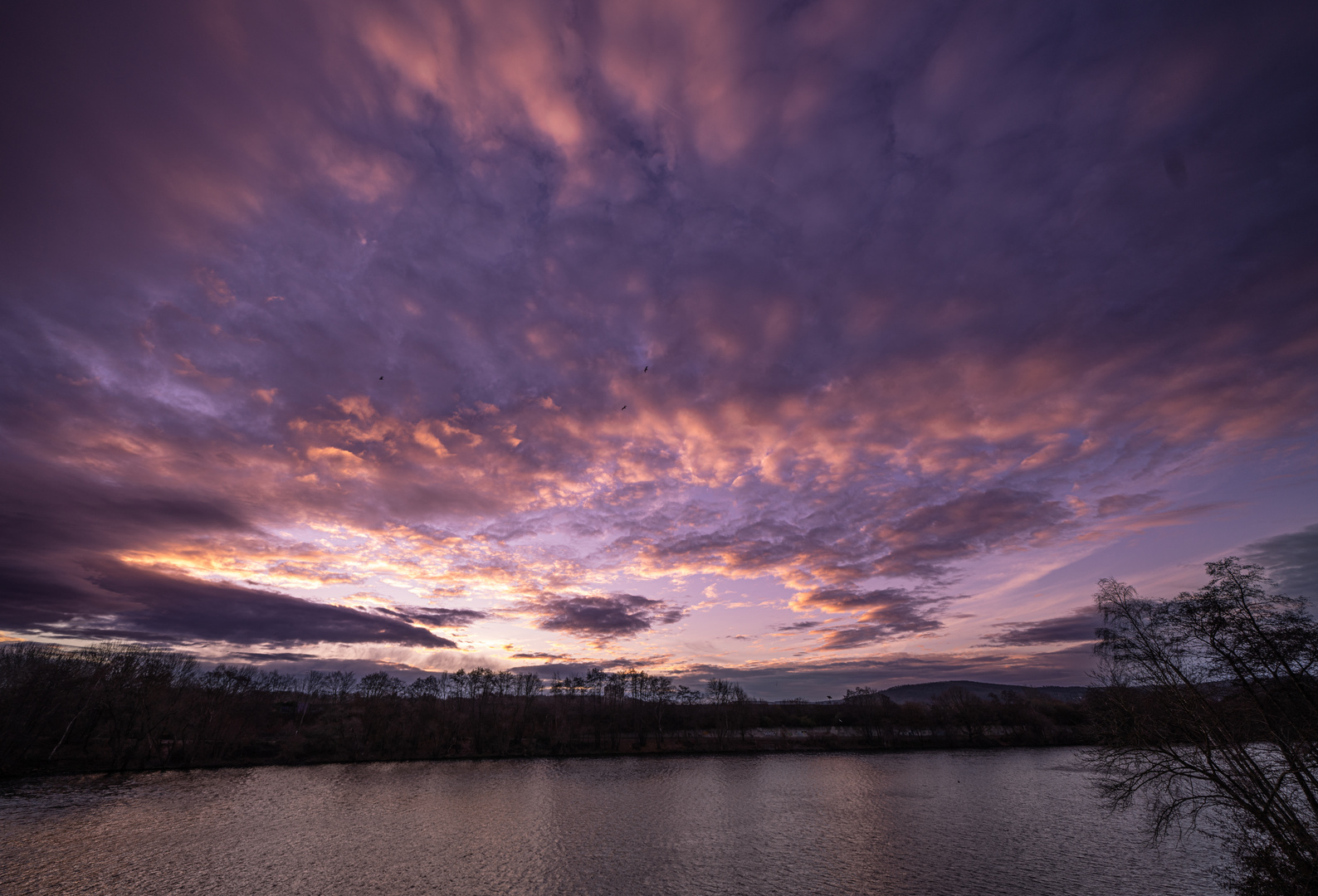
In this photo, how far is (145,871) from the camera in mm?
36812

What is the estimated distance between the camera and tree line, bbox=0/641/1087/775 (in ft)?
289

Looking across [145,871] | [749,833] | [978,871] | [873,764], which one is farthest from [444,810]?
[873,764]

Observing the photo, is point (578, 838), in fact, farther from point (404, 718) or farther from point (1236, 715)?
point (404, 718)

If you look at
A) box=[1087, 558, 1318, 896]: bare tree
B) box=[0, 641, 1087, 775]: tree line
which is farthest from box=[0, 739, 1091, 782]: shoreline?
box=[1087, 558, 1318, 896]: bare tree

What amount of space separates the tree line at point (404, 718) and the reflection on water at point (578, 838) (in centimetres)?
1628

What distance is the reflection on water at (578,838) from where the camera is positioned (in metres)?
A: 34.9

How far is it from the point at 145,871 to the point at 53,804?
131 feet

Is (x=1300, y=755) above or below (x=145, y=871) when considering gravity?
above

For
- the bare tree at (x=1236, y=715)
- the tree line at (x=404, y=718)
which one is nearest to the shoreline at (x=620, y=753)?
the tree line at (x=404, y=718)

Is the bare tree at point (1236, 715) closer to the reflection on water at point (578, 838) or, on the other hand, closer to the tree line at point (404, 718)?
the reflection on water at point (578, 838)

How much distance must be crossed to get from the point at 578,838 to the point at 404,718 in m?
91.8

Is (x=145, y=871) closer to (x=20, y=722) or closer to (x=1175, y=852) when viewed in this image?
(x=20, y=722)

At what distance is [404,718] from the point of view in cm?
11775

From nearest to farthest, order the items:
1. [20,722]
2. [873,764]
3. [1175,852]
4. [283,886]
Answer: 1. [283,886]
2. [1175,852]
3. [20,722]
4. [873,764]
